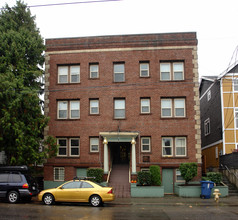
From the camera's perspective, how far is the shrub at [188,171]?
2183 centimetres

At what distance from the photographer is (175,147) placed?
2402 centimetres

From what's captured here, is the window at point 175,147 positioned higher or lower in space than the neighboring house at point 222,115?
lower

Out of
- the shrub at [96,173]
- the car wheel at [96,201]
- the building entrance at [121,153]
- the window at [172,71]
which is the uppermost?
the window at [172,71]

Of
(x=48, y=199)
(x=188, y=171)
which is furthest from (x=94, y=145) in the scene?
(x=48, y=199)

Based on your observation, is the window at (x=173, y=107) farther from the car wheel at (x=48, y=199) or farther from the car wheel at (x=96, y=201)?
the car wheel at (x=48, y=199)

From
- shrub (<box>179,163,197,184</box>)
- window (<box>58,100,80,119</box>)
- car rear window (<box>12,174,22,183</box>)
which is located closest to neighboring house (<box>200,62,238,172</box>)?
shrub (<box>179,163,197,184</box>)

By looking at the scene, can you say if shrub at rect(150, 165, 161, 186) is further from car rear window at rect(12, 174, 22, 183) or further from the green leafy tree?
car rear window at rect(12, 174, 22, 183)

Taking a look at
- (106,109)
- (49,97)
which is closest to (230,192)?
(106,109)

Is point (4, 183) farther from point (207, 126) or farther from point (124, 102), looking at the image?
point (207, 126)

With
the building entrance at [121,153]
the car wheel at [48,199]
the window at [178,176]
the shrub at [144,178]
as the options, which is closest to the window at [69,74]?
the building entrance at [121,153]

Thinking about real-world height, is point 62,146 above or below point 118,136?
below

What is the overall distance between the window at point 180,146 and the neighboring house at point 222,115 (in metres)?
3.89

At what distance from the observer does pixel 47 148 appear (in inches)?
901

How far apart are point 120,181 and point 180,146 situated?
5.14 metres
